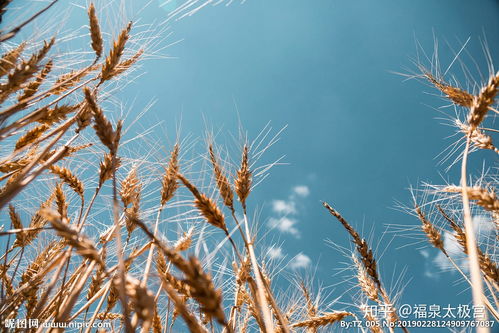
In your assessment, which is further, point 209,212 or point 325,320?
point 325,320

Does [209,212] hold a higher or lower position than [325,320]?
higher

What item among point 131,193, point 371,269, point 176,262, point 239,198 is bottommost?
point 176,262

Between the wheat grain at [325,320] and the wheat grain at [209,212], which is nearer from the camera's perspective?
the wheat grain at [209,212]

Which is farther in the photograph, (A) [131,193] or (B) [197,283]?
(A) [131,193]

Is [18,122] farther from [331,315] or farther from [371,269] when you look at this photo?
[331,315]

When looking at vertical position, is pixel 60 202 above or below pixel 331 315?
above

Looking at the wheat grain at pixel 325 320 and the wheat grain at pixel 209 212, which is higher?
the wheat grain at pixel 209 212

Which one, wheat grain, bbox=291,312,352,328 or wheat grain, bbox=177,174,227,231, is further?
wheat grain, bbox=291,312,352,328

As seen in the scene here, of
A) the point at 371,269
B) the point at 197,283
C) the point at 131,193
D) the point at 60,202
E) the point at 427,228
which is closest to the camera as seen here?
the point at 197,283

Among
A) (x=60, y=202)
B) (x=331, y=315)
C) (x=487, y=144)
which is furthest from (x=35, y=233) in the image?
(x=487, y=144)

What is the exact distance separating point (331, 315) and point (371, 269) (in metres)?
0.73

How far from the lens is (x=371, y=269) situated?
4.72ft

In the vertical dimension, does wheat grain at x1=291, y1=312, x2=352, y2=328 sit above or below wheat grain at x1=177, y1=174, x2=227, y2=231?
below

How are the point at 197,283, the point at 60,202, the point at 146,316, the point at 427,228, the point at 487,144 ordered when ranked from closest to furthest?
the point at 146,316, the point at 197,283, the point at 60,202, the point at 487,144, the point at 427,228
